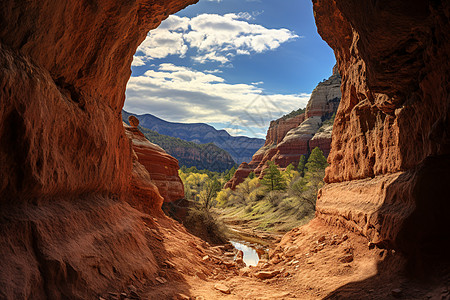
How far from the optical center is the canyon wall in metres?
72.9

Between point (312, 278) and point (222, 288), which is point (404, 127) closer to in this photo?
point (312, 278)

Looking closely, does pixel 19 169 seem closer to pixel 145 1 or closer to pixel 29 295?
pixel 29 295

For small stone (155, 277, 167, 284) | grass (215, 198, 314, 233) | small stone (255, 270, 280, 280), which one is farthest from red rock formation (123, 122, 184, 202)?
small stone (155, 277, 167, 284)

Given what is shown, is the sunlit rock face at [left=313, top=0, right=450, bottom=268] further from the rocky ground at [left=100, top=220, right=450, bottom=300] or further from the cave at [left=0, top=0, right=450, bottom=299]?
the rocky ground at [left=100, top=220, right=450, bottom=300]

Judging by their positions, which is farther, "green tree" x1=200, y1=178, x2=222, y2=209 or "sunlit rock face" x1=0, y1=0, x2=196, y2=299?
"green tree" x1=200, y1=178, x2=222, y2=209

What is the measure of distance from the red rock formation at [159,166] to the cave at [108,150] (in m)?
11.8

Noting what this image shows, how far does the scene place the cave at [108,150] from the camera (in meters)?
4.76

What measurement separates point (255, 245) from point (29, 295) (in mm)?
25209

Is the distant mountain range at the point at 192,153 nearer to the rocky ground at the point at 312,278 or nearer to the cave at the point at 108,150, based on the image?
the rocky ground at the point at 312,278

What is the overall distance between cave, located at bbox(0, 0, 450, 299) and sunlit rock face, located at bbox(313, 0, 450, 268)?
26 mm

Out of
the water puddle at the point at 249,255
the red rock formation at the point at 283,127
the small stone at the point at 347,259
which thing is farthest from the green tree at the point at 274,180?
the small stone at the point at 347,259

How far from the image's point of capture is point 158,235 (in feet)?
37.6

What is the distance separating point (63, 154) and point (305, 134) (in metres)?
73.3

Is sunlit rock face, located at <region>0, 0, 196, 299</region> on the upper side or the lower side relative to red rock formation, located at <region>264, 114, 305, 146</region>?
lower
